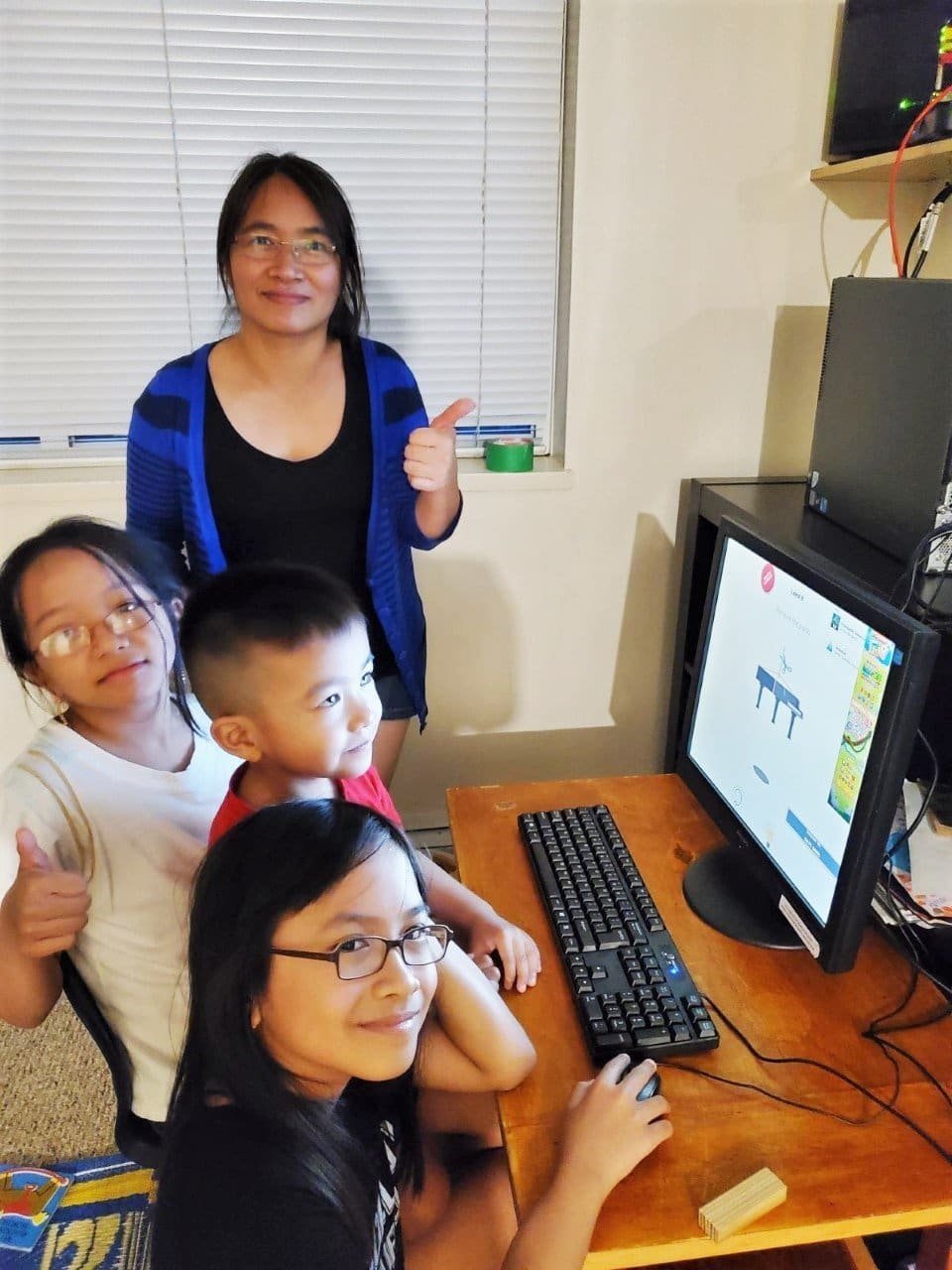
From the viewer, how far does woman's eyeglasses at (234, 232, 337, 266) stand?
4.05 ft

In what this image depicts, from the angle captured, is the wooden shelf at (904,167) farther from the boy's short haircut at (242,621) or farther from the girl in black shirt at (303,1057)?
the girl in black shirt at (303,1057)

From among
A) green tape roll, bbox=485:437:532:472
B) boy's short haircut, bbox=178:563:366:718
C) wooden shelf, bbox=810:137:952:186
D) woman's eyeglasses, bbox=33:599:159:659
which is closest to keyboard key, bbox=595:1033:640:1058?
boy's short haircut, bbox=178:563:366:718

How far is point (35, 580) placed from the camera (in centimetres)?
85

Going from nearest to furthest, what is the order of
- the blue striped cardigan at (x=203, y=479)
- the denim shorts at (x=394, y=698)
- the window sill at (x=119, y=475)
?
the blue striped cardigan at (x=203, y=479), the denim shorts at (x=394, y=698), the window sill at (x=119, y=475)

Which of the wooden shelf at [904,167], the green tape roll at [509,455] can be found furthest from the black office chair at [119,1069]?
the wooden shelf at [904,167]

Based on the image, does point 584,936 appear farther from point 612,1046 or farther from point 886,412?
point 886,412

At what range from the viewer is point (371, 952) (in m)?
0.74

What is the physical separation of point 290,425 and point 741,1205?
3.61 ft

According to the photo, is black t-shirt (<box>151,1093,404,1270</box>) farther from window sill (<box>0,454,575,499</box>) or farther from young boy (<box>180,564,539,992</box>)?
window sill (<box>0,454,575,499</box>)

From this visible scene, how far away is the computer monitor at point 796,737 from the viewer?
775 mm

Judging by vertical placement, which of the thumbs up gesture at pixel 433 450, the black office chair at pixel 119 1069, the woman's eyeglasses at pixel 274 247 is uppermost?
the woman's eyeglasses at pixel 274 247

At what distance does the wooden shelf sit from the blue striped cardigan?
33.1 inches

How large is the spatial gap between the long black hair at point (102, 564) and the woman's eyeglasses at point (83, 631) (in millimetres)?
Result: 20

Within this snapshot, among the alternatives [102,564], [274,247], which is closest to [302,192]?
[274,247]
